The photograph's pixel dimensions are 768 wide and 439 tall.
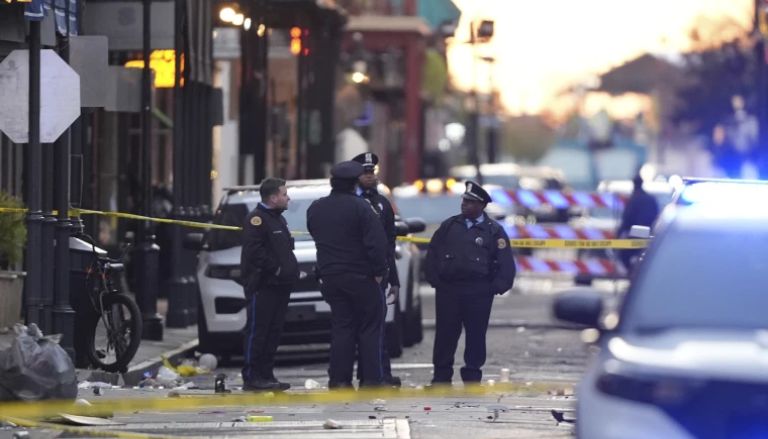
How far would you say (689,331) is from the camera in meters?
8.34

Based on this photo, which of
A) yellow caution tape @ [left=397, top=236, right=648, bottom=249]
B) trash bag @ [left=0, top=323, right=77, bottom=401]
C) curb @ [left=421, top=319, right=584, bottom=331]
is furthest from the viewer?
curb @ [left=421, top=319, right=584, bottom=331]

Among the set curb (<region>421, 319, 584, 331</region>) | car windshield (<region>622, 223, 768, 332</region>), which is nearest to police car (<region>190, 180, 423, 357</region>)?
curb (<region>421, 319, 584, 331</region>)

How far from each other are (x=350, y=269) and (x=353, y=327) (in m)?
0.50

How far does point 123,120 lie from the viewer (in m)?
30.3

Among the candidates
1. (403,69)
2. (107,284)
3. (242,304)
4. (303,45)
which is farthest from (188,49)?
(403,69)

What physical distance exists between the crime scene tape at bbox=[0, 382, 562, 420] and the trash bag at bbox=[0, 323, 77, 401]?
0.26ft

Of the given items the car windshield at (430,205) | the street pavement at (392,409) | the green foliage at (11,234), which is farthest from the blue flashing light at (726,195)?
the car windshield at (430,205)

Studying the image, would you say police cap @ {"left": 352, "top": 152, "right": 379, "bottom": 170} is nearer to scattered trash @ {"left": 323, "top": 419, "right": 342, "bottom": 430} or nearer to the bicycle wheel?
the bicycle wheel

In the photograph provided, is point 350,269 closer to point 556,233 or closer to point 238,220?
point 238,220

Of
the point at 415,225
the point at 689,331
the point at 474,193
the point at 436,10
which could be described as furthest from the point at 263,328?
Answer: the point at 436,10

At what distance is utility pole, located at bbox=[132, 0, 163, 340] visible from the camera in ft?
68.6

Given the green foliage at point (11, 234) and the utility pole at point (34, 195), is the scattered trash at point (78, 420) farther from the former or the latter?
the green foliage at point (11, 234)

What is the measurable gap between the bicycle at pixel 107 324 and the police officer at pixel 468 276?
269 centimetres

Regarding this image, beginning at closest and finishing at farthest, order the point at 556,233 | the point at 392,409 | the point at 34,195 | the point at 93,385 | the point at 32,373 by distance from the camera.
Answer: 1. the point at 32,373
2. the point at 392,409
3. the point at 93,385
4. the point at 34,195
5. the point at 556,233
